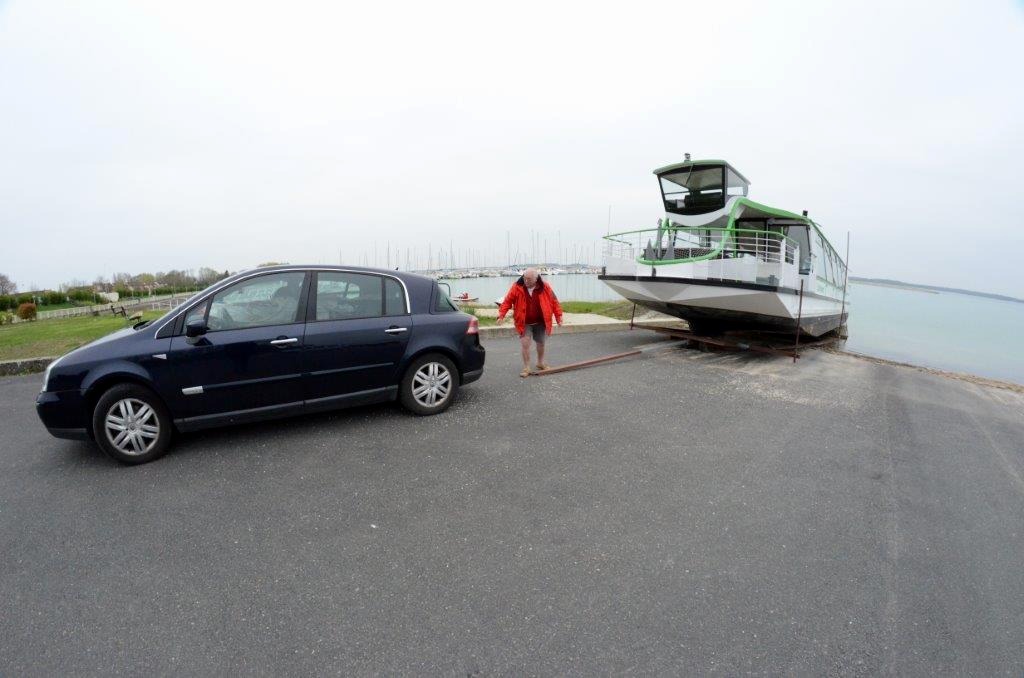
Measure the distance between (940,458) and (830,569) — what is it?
3.05 m

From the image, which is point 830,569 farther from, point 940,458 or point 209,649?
point 209,649

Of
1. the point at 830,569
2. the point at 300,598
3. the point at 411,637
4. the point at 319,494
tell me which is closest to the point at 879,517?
the point at 830,569

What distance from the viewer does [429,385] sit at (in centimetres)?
543

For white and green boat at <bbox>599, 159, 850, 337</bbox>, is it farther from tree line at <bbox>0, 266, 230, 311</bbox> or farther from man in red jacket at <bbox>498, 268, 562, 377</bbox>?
tree line at <bbox>0, 266, 230, 311</bbox>

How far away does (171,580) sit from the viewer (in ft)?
8.95

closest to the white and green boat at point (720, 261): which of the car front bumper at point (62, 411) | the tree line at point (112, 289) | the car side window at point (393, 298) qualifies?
the car side window at point (393, 298)

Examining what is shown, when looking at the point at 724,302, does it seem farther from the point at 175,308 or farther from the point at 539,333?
the point at 175,308

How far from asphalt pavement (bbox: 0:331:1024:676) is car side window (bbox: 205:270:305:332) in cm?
116

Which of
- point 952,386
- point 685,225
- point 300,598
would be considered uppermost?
point 685,225

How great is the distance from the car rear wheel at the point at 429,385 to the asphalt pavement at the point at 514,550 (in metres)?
0.17

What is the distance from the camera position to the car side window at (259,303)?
15.0ft

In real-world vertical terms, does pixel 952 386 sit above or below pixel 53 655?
below

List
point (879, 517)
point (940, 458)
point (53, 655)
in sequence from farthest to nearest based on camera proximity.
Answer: point (940, 458) < point (879, 517) < point (53, 655)

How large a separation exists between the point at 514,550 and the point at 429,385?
273 cm
